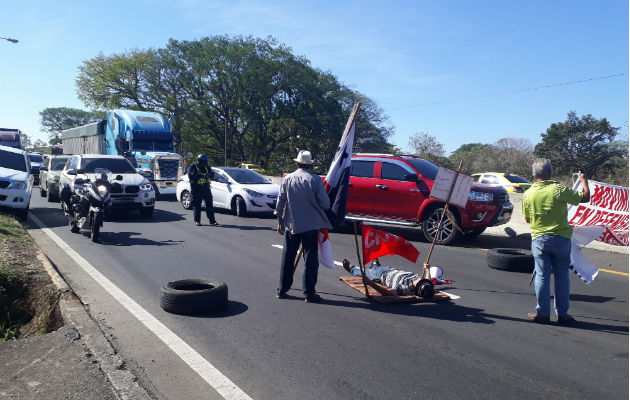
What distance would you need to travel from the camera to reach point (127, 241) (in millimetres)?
10578

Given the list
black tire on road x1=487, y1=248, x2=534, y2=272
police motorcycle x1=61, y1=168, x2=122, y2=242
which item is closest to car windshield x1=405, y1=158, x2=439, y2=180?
black tire on road x1=487, y1=248, x2=534, y2=272

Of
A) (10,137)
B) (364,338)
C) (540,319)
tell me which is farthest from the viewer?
(10,137)

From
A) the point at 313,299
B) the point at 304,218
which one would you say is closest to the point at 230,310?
the point at 313,299

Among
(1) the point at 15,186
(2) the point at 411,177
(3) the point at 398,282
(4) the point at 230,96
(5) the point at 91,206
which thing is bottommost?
(3) the point at 398,282

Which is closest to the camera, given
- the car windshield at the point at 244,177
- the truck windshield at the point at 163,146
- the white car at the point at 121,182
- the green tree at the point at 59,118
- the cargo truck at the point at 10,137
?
the white car at the point at 121,182

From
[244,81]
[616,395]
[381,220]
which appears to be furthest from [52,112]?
[616,395]

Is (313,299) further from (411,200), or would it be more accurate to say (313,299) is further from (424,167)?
(424,167)

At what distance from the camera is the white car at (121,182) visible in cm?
1388

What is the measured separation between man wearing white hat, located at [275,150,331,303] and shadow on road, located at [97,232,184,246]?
15.3 ft

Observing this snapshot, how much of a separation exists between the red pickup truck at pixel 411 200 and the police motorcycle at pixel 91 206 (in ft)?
18.4

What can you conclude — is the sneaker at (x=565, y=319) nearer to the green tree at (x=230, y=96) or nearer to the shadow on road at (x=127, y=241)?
the shadow on road at (x=127, y=241)

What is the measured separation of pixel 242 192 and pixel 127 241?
17.4ft

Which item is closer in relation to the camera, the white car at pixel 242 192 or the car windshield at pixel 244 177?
the white car at pixel 242 192

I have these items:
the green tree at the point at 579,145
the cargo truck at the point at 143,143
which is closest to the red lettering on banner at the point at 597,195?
the cargo truck at the point at 143,143
